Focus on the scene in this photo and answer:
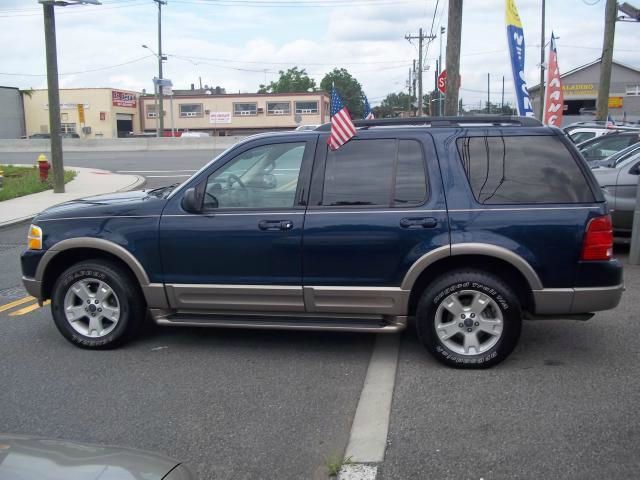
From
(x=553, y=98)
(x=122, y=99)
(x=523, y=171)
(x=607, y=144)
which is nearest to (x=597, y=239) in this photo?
(x=523, y=171)

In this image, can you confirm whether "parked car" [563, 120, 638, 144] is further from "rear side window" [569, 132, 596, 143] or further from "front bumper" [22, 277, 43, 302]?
"front bumper" [22, 277, 43, 302]

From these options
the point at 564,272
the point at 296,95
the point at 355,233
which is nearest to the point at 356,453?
the point at 355,233

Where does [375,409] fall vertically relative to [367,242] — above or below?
below

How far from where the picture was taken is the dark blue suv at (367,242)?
4672 millimetres

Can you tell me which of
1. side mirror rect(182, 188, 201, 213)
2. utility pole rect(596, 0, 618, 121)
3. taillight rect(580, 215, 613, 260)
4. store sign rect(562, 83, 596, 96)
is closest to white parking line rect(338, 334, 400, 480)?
taillight rect(580, 215, 613, 260)

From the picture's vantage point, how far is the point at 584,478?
131 inches

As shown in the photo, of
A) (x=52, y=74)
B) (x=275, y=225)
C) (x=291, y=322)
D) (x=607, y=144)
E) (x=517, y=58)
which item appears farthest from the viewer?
(x=52, y=74)

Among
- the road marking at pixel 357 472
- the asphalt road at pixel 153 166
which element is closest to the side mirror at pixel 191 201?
the road marking at pixel 357 472

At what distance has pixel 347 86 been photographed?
11438 cm

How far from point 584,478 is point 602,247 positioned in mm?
1870

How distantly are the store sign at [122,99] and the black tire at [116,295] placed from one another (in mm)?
70805

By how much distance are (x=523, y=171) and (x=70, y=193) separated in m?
15.0

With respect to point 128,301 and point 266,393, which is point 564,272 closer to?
point 266,393

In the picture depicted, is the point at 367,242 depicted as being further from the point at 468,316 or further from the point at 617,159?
the point at 617,159
